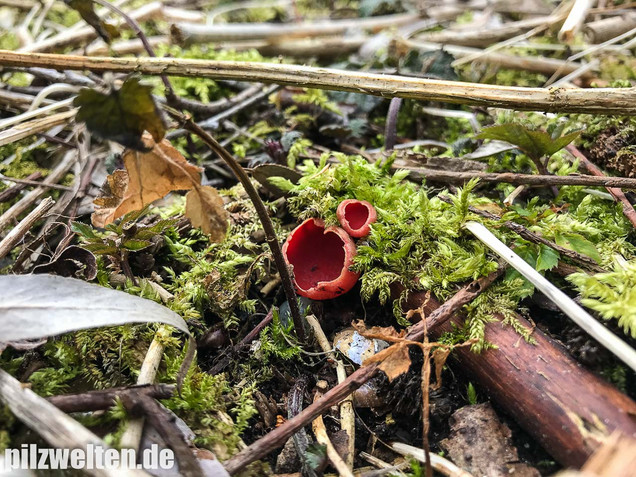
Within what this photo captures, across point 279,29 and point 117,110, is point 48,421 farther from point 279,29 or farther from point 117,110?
point 279,29

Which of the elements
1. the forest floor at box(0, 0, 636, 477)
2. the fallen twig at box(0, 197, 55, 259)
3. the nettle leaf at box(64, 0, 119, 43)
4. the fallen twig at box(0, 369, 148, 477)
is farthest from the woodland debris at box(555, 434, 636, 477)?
the nettle leaf at box(64, 0, 119, 43)

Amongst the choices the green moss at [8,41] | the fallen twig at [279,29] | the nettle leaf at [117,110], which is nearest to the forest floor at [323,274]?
the nettle leaf at [117,110]

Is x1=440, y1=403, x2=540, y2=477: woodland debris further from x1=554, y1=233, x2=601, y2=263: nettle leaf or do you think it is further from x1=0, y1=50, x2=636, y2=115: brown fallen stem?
x1=0, y1=50, x2=636, y2=115: brown fallen stem

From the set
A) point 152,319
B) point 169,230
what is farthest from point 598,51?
point 152,319

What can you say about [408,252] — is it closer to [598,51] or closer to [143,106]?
[143,106]

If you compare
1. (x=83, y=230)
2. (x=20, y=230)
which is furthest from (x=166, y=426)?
(x=20, y=230)

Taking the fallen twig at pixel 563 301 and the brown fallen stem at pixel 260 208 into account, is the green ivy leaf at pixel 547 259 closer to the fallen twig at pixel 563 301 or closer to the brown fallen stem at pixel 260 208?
the fallen twig at pixel 563 301

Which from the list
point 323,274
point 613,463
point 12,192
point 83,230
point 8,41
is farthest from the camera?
point 8,41
